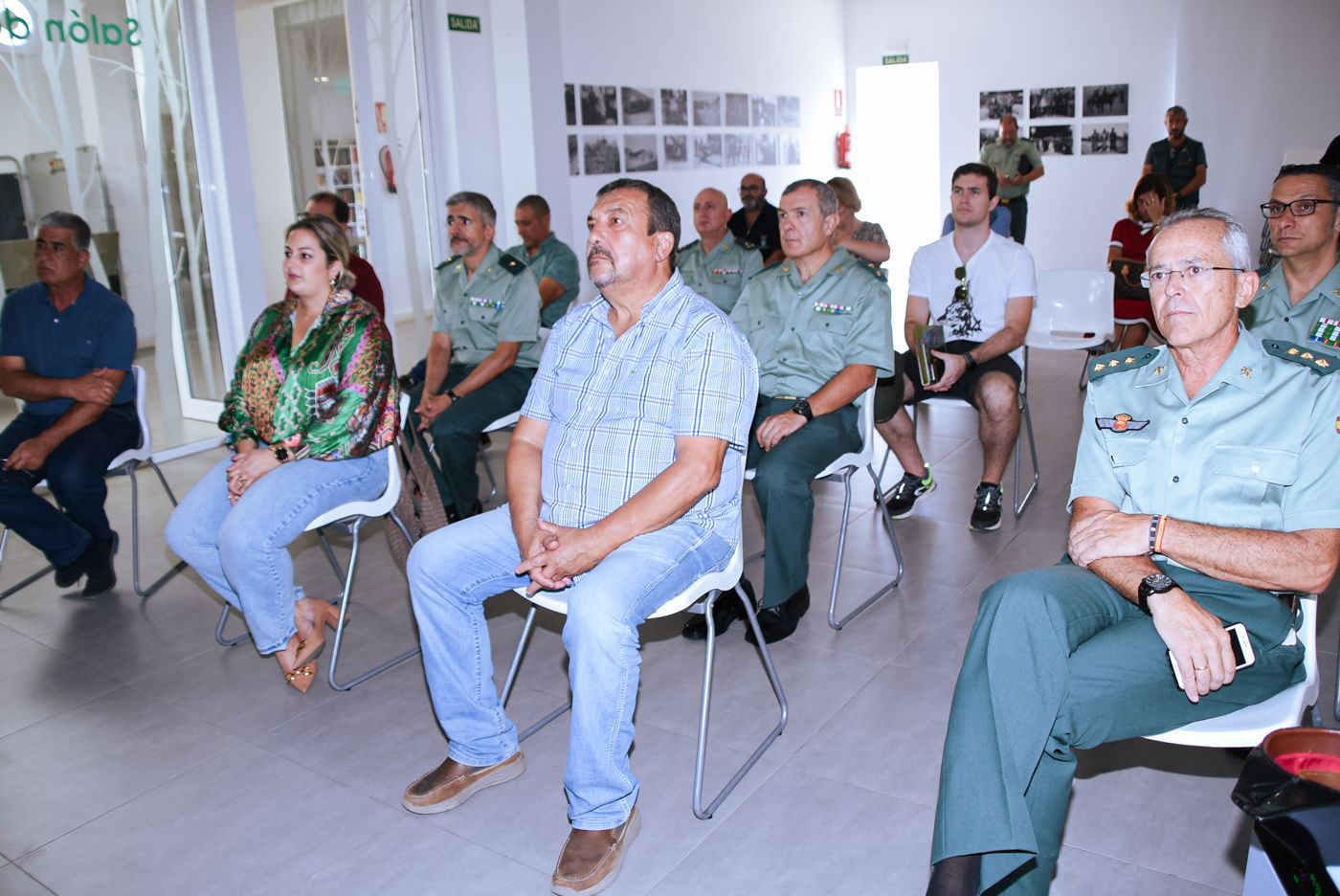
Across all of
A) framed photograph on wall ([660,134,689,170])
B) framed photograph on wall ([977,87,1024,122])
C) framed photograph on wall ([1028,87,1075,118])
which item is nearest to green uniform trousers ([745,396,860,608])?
framed photograph on wall ([660,134,689,170])

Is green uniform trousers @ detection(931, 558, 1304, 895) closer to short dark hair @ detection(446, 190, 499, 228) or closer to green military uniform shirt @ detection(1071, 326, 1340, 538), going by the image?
green military uniform shirt @ detection(1071, 326, 1340, 538)

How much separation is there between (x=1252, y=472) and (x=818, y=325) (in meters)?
1.85

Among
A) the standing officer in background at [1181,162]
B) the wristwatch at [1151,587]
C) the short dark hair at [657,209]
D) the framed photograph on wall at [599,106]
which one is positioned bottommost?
the wristwatch at [1151,587]

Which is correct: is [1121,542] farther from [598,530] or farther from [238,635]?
[238,635]

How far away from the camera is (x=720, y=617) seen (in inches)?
132

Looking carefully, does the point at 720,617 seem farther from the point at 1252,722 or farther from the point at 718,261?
the point at 718,261

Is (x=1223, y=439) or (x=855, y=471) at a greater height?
(x=1223, y=439)

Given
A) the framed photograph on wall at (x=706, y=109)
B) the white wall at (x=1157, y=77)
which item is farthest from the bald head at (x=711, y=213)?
the white wall at (x=1157, y=77)

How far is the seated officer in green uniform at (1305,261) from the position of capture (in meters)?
3.11

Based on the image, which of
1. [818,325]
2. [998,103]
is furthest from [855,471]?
[998,103]

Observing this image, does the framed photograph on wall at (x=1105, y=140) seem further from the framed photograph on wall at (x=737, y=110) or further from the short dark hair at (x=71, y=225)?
the short dark hair at (x=71, y=225)

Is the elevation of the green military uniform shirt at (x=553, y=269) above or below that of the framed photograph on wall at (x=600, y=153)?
below

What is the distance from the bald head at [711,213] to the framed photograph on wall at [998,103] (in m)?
6.29

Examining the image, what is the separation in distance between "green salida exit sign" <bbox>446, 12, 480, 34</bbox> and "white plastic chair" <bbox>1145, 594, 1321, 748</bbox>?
659cm
